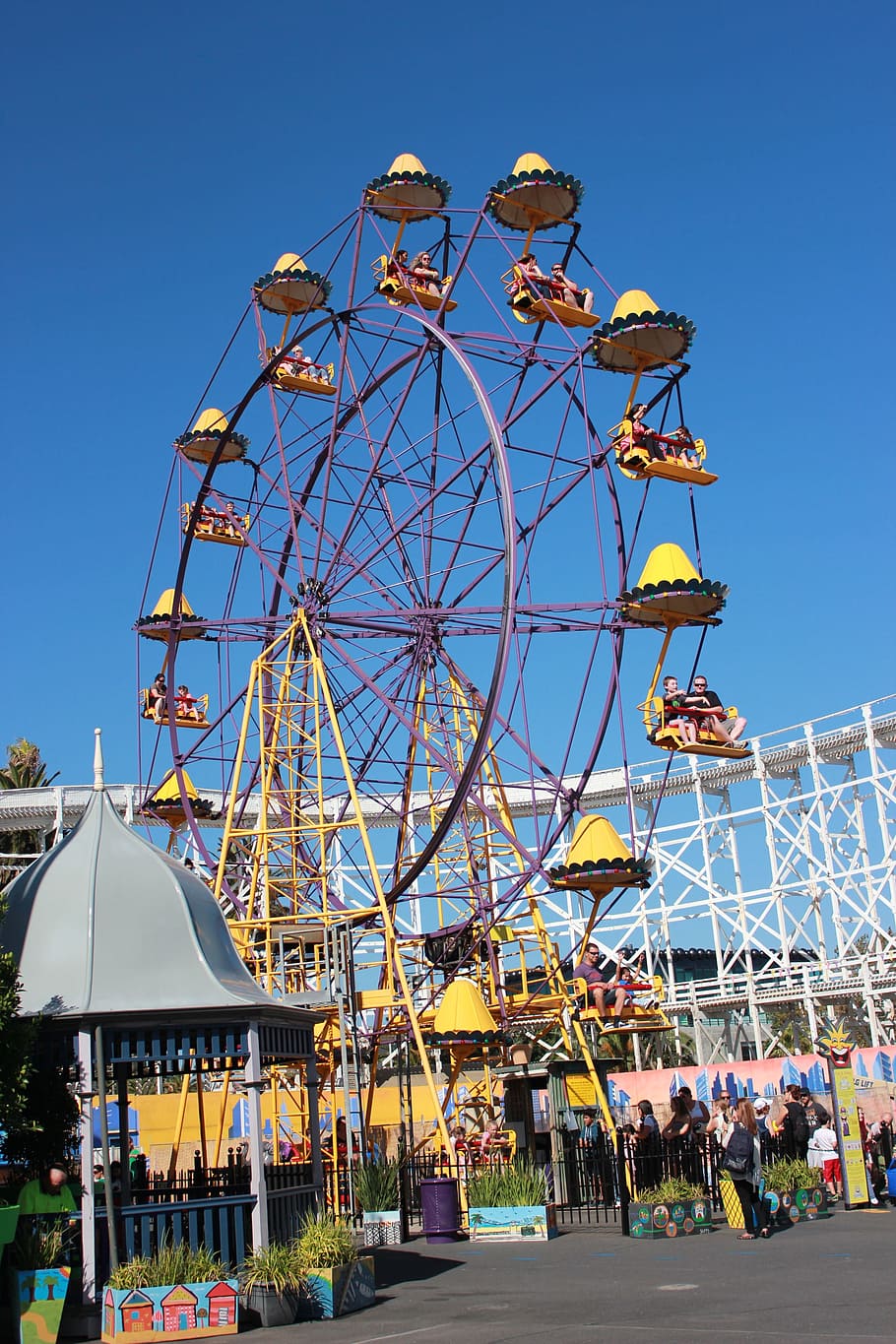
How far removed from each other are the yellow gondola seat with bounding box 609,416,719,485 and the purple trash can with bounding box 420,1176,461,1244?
1085 centimetres

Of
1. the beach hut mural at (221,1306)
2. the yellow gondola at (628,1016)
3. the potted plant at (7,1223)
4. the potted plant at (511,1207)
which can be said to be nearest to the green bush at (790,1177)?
the potted plant at (511,1207)

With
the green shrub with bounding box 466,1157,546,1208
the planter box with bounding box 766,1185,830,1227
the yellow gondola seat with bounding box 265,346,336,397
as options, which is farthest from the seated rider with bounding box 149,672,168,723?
the planter box with bounding box 766,1185,830,1227

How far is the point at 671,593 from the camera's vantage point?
2134 centimetres

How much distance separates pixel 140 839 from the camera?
13.3 metres

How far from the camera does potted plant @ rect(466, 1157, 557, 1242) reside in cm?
1675

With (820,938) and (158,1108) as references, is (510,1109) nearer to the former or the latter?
(158,1108)

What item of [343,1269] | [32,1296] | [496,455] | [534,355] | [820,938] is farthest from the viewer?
[820,938]

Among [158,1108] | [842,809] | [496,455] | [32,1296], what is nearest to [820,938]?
[842,809]

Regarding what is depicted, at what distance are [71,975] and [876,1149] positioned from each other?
39.9ft

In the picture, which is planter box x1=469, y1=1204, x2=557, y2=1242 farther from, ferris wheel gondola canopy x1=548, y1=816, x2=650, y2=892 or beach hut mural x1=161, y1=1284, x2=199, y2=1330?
beach hut mural x1=161, y1=1284, x2=199, y2=1330

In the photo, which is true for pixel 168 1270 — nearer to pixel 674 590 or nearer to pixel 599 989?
pixel 599 989

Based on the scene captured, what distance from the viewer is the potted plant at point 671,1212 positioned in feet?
52.5

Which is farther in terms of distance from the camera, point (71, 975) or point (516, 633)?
point (516, 633)

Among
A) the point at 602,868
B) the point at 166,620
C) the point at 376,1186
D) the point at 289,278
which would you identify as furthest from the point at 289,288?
the point at 376,1186
